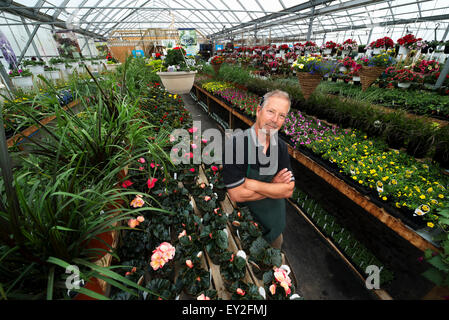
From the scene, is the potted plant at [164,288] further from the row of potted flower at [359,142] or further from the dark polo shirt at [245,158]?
the row of potted flower at [359,142]

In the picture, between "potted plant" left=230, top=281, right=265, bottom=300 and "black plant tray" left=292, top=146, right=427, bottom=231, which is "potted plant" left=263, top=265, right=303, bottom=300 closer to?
"potted plant" left=230, top=281, right=265, bottom=300

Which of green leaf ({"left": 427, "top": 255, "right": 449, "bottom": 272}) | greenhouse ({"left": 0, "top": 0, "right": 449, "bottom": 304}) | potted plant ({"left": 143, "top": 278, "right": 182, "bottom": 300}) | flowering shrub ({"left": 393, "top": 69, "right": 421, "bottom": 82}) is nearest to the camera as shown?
greenhouse ({"left": 0, "top": 0, "right": 449, "bottom": 304})

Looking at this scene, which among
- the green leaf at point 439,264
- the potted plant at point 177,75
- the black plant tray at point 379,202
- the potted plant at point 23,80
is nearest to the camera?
the green leaf at point 439,264

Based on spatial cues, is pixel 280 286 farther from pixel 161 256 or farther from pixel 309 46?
pixel 309 46

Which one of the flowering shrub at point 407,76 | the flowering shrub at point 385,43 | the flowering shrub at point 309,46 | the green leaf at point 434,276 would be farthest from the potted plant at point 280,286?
the flowering shrub at point 309,46

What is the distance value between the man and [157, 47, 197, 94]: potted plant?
856mm

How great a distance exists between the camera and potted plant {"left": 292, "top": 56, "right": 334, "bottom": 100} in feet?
7.27

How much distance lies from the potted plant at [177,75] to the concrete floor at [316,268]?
173 cm

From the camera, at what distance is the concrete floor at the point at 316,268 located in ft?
4.67

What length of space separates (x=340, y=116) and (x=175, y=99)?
246cm

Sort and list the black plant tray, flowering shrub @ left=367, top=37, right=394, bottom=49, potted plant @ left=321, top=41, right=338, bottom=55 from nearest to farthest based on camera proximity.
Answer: the black plant tray
flowering shrub @ left=367, top=37, right=394, bottom=49
potted plant @ left=321, top=41, right=338, bottom=55

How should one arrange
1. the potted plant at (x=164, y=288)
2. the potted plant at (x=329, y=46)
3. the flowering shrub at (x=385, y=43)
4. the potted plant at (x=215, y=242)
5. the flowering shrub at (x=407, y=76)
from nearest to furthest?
the potted plant at (x=164, y=288) < the potted plant at (x=215, y=242) < the flowering shrub at (x=407, y=76) < the flowering shrub at (x=385, y=43) < the potted plant at (x=329, y=46)

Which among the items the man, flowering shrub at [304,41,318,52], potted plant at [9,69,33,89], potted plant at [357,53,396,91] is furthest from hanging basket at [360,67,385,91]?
potted plant at [9,69,33,89]
